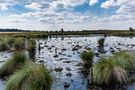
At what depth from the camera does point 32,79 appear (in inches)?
523

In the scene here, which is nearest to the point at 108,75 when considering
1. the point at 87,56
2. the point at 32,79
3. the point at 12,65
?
the point at 32,79

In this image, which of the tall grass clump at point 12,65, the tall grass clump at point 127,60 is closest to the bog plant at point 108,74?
the tall grass clump at point 127,60

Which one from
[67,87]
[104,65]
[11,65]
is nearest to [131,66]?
[104,65]

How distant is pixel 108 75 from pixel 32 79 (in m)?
7.08

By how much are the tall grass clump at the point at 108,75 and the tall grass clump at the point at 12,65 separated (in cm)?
772

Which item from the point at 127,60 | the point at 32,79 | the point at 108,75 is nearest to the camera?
the point at 32,79

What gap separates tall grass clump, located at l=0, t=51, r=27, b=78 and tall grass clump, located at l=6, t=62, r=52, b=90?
8239 millimetres

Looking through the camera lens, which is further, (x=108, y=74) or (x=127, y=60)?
(x=127, y=60)

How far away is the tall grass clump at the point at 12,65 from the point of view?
74.0 feet

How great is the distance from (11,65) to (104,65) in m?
9.20

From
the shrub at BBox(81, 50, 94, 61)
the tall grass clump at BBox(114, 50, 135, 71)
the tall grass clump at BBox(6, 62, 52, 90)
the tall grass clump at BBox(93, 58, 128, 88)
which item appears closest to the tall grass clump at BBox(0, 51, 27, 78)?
the shrub at BBox(81, 50, 94, 61)

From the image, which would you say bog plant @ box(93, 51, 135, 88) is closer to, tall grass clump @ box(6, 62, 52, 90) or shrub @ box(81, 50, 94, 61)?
tall grass clump @ box(6, 62, 52, 90)

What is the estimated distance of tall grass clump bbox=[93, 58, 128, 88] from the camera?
1839cm

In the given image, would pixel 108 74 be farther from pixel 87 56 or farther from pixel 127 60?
pixel 87 56
